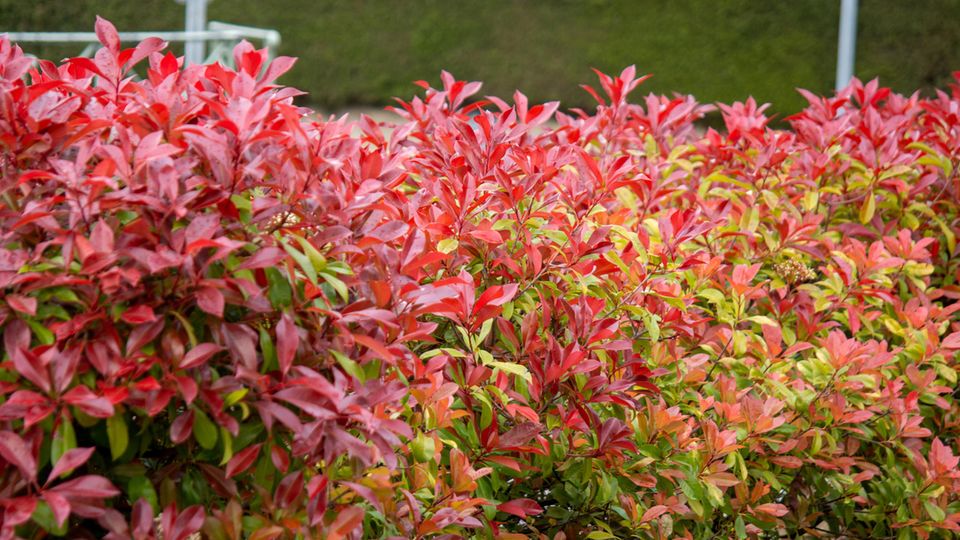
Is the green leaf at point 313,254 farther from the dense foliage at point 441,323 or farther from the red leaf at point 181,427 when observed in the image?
the red leaf at point 181,427

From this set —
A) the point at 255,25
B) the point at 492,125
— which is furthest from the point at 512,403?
the point at 255,25

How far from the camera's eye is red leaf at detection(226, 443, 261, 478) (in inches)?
45.0

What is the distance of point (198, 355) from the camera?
111 centimetres

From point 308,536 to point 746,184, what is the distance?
65.7 inches

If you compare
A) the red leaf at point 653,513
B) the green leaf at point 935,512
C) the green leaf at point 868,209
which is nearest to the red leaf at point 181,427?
the red leaf at point 653,513

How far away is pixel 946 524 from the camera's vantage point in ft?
6.64

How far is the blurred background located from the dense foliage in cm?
1182

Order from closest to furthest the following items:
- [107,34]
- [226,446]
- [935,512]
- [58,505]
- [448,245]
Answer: [58,505], [226,446], [107,34], [448,245], [935,512]

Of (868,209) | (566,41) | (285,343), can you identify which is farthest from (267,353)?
(566,41)

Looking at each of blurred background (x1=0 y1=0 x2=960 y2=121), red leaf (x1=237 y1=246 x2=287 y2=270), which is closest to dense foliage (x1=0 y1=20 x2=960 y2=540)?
red leaf (x1=237 y1=246 x2=287 y2=270)

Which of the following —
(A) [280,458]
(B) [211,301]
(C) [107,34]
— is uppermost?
(C) [107,34]

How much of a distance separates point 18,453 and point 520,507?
83 centimetres

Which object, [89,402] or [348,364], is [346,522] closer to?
[348,364]

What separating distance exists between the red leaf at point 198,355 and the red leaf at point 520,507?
655mm
